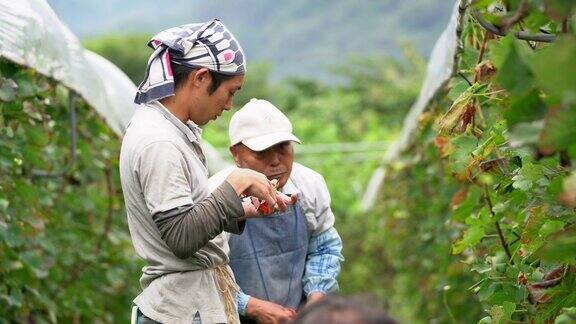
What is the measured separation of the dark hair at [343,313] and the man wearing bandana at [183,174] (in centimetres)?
131

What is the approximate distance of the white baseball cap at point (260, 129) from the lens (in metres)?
4.00

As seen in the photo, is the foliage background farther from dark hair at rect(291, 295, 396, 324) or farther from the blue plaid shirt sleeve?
the blue plaid shirt sleeve

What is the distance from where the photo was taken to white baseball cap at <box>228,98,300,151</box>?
13.1 ft

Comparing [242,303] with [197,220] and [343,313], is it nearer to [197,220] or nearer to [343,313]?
[197,220]

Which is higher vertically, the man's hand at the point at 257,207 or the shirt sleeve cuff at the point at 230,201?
the shirt sleeve cuff at the point at 230,201

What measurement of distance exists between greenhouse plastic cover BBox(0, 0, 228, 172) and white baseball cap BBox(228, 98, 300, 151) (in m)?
0.98

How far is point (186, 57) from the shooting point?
3.64m

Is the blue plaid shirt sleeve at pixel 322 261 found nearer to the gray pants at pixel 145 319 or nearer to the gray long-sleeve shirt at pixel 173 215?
the gray long-sleeve shirt at pixel 173 215

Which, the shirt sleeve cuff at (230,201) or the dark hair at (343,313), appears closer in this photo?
the dark hair at (343,313)

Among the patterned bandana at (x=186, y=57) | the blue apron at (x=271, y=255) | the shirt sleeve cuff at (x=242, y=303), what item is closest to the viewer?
the patterned bandana at (x=186, y=57)

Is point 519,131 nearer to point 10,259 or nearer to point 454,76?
point 454,76

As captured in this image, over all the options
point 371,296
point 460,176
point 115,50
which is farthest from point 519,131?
point 115,50

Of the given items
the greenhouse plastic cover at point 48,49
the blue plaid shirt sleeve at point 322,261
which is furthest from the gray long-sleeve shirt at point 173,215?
the greenhouse plastic cover at point 48,49

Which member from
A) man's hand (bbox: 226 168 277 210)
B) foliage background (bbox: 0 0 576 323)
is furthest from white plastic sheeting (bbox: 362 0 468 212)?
man's hand (bbox: 226 168 277 210)
